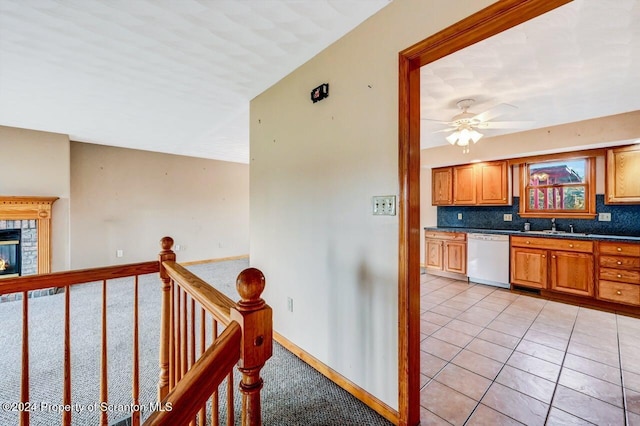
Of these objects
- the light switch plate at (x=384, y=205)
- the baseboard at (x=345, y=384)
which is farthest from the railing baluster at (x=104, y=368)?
the light switch plate at (x=384, y=205)

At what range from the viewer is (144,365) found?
7.06 ft

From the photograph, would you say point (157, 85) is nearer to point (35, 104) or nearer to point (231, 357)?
point (35, 104)

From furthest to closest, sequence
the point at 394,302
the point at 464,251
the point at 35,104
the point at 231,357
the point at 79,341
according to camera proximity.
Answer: the point at 464,251, the point at 35,104, the point at 79,341, the point at 394,302, the point at 231,357

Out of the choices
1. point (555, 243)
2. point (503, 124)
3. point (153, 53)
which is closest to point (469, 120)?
point (503, 124)

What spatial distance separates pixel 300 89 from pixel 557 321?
145 inches

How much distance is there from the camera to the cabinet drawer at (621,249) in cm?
309

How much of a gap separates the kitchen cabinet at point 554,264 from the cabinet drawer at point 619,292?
96mm

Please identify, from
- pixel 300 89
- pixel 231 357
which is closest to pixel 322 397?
pixel 231 357

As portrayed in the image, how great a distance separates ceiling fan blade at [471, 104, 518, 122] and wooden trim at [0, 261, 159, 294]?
338 centimetres

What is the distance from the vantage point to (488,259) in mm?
4254

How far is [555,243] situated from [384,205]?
139 inches

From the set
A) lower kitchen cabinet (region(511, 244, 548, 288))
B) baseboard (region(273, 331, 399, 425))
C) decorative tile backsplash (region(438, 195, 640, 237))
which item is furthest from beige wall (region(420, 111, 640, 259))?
baseboard (region(273, 331, 399, 425))

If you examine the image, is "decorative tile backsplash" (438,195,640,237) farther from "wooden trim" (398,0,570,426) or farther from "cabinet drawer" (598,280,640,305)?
"wooden trim" (398,0,570,426)

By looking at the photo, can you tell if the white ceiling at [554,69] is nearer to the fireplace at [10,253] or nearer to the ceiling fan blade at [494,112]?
the ceiling fan blade at [494,112]
